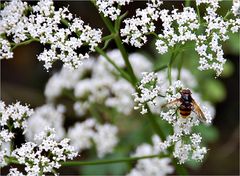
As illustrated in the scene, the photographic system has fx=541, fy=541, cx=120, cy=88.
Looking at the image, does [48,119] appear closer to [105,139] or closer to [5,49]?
[105,139]

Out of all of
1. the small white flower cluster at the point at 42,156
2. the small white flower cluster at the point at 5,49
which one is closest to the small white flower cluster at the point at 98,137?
the small white flower cluster at the point at 42,156

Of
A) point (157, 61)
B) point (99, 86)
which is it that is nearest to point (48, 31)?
point (99, 86)

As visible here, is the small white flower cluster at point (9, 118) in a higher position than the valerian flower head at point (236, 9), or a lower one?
lower

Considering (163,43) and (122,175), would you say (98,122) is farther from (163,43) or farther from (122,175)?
(163,43)

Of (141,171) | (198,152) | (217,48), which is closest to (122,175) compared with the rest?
(141,171)

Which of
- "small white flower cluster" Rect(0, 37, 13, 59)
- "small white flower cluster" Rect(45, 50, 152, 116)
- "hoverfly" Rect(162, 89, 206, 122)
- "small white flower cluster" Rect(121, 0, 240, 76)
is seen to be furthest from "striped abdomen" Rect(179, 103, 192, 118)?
"small white flower cluster" Rect(45, 50, 152, 116)

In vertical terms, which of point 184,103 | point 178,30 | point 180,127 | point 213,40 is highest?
point 178,30

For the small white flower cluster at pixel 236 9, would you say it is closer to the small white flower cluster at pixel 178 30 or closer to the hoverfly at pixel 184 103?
the small white flower cluster at pixel 178 30
